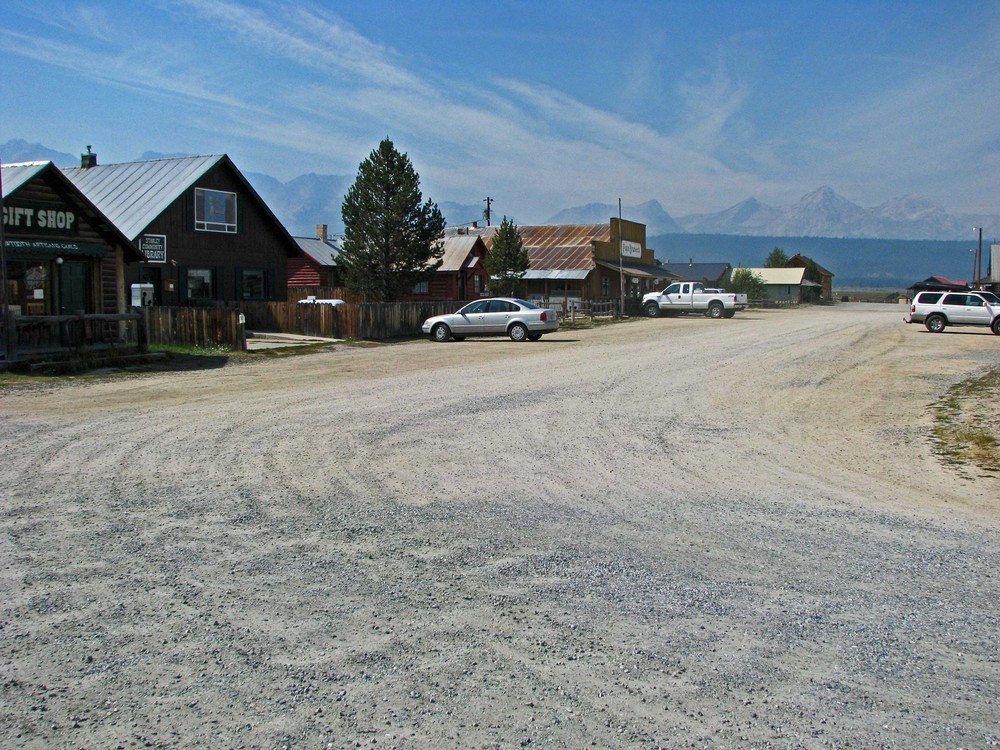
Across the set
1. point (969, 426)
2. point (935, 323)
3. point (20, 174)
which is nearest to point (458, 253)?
point (935, 323)

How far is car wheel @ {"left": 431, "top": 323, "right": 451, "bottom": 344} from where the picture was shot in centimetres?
2964

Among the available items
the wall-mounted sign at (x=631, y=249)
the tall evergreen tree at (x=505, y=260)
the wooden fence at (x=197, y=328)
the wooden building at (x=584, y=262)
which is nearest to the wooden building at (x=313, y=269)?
the tall evergreen tree at (x=505, y=260)

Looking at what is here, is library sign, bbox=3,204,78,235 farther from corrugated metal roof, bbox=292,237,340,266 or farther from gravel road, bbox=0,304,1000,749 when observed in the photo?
corrugated metal roof, bbox=292,237,340,266

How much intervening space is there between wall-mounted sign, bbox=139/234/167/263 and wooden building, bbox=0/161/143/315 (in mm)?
7357

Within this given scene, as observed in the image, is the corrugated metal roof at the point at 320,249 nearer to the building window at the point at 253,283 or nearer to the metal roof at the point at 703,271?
the building window at the point at 253,283

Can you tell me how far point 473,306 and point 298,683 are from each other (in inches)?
1024

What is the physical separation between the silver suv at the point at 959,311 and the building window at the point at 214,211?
28.7m

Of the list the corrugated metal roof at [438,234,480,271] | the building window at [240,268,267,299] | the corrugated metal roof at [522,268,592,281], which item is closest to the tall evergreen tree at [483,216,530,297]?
the corrugated metal roof at [438,234,480,271]

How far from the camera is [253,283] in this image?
35.5 m

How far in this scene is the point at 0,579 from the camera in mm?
5395

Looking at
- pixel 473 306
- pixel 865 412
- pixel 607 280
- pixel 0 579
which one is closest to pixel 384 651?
pixel 0 579

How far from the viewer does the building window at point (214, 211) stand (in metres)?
32.7

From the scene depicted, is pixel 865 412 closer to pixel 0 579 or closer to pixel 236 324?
pixel 0 579

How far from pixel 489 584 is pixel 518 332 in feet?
78.0
